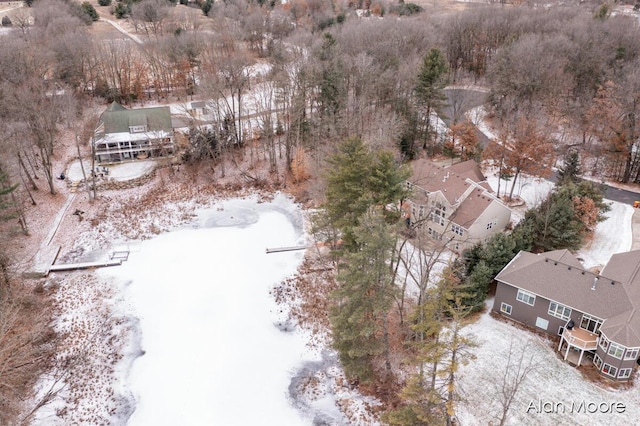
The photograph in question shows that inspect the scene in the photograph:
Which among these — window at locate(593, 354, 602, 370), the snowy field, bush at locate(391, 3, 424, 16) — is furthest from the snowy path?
window at locate(593, 354, 602, 370)

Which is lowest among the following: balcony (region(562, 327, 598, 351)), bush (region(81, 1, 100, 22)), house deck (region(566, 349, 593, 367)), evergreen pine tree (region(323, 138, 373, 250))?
house deck (region(566, 349, 593, 367))

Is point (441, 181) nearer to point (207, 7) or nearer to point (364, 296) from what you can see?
point (364, 296)

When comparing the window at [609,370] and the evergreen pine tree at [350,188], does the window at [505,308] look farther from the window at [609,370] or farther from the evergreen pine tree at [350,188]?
the evergreen pine tree at [350,188]

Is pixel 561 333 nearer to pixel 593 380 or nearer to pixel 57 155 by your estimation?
pixel 593 380

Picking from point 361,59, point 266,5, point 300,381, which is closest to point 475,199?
point 300,381

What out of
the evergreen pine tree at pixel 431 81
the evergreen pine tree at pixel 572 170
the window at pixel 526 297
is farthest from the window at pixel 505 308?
the evergreen pine tree at pixel 431 81

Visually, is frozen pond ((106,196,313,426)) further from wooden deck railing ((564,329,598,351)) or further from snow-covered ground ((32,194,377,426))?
wooden deck railing ((564,329,598,351))
